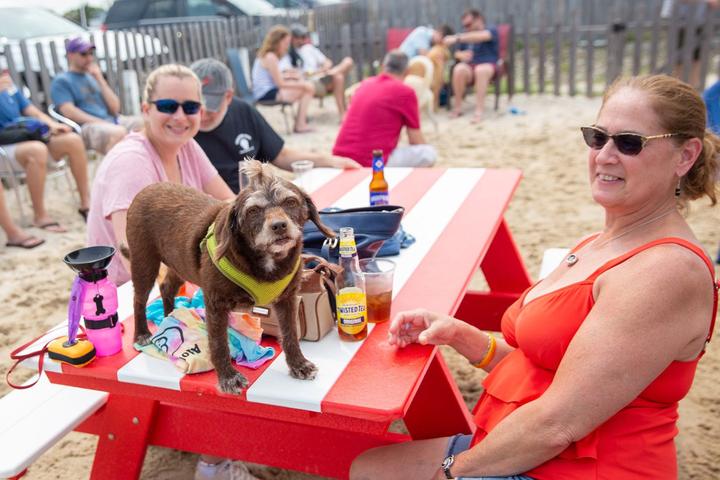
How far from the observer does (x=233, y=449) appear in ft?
7.45

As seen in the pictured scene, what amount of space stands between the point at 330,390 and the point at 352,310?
0.28 m

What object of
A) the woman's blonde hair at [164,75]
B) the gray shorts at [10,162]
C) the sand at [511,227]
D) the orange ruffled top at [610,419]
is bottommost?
the sand at [511,227]

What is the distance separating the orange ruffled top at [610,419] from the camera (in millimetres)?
1525

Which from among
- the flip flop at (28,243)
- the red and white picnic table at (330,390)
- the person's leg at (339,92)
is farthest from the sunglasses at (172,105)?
the person's leg at (339,92)

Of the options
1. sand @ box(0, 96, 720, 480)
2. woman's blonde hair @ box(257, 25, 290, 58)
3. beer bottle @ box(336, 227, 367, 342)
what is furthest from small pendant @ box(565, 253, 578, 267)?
woman's blonde hair @ box(257, 25, 290, 58)

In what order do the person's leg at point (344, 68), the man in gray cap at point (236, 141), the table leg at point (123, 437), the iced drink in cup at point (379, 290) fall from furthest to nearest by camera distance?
the person's leg at point (344, 68) → the man in gray cap at point (236, 141) → the table leg at point (123, 437) → the iced drink in cup at point (379, 290)

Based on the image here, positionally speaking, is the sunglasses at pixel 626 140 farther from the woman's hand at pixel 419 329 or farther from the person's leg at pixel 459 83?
the person's leg at pixel 459 83

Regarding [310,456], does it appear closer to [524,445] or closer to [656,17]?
[524,445]

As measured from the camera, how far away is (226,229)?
1489mm

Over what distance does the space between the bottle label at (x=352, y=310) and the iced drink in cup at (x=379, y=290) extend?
0.10 m

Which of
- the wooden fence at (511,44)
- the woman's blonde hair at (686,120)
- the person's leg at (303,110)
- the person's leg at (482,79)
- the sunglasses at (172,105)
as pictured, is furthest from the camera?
the person's leg at (482,79)

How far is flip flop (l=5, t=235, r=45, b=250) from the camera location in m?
5.35

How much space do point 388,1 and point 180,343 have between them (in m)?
14.1

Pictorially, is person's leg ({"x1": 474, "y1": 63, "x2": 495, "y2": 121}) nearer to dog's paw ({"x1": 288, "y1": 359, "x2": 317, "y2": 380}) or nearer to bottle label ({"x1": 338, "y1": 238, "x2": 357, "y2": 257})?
bottle label ({"x1": 338, "y1": 238, "x2": 357, "y2": 257})
